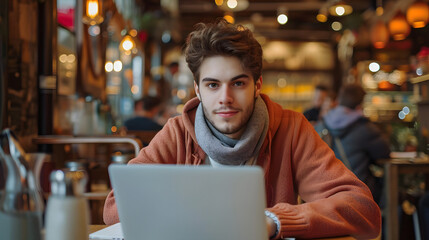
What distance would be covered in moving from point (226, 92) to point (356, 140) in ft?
9.77

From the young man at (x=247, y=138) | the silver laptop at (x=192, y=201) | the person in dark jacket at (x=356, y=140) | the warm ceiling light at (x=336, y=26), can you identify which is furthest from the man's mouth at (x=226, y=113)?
the warm ceiling light at (x=336, y=26)

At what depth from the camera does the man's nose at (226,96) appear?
1.83 metres

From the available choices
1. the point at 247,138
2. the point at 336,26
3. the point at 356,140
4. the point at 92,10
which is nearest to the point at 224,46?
the point at 247,138

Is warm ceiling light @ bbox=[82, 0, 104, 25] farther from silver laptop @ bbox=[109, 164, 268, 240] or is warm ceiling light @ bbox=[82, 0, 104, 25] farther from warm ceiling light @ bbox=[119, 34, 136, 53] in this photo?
silver laptop @ bbox=[109, 164, 268, 240]

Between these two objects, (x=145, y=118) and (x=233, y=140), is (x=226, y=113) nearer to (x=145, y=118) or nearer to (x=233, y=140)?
(x=233, y=140)

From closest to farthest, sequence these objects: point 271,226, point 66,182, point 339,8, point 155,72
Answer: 1. point 66,182
2. point 271,226
3. point 339,8
4. point 155,72

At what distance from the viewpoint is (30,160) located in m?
1.17

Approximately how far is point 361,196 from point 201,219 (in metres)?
0.77

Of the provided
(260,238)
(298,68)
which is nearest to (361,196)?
(260,238)

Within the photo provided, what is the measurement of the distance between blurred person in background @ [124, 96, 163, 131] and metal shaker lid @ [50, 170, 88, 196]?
5345 millimetres

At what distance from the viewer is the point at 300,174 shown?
77.1 inches

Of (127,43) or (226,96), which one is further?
(127,43)

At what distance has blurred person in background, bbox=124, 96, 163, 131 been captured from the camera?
6.45 metres

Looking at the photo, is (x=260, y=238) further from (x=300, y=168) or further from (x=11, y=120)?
(x=11, y=120)
